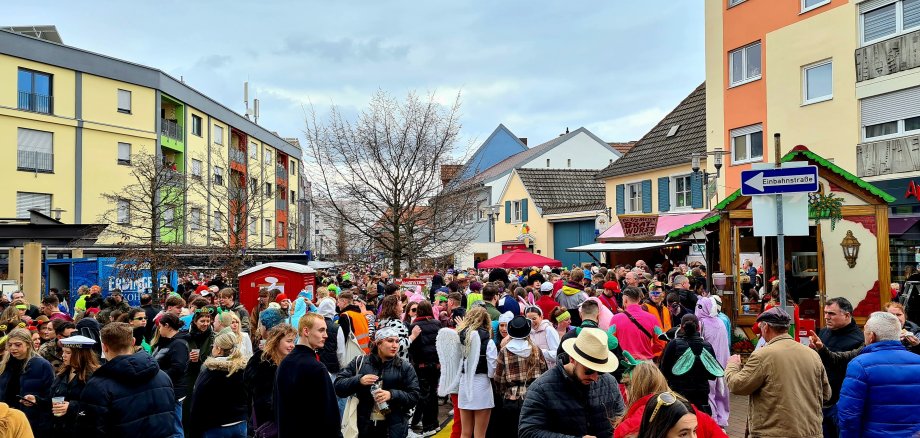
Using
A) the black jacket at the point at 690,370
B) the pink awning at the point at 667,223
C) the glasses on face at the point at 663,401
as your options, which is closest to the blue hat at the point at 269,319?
the black jacket at the point at 690,370

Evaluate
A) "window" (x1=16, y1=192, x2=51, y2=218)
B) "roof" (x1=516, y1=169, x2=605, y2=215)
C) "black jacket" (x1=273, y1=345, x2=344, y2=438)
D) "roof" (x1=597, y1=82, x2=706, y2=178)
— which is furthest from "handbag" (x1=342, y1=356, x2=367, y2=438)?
"roof" (x1=516, y1=169, x2=605, y2=215)

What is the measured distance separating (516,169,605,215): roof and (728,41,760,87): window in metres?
15.3

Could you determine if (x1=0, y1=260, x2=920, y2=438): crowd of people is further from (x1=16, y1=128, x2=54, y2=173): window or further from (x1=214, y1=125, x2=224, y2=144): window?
(x1=214, y1=125, x2=224, y2=144): window

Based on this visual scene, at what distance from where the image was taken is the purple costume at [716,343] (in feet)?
30.9

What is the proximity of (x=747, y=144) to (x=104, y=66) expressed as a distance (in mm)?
30384

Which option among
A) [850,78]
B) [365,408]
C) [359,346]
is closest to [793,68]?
[850,78]

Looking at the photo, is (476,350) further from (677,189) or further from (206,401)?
(677,189)

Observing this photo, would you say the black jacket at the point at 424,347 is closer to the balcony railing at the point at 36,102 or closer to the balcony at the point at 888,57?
the balcony at the point at 888,57

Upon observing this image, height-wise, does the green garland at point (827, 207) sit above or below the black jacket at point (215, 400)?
above

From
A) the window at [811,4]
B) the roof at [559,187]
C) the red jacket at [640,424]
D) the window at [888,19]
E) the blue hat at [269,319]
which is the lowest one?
the blue hat at [269,319]

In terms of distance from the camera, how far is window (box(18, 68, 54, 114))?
33531mm

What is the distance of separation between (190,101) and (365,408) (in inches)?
1554

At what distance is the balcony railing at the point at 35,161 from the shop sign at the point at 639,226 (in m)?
27.4

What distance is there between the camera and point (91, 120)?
36.2 meters
